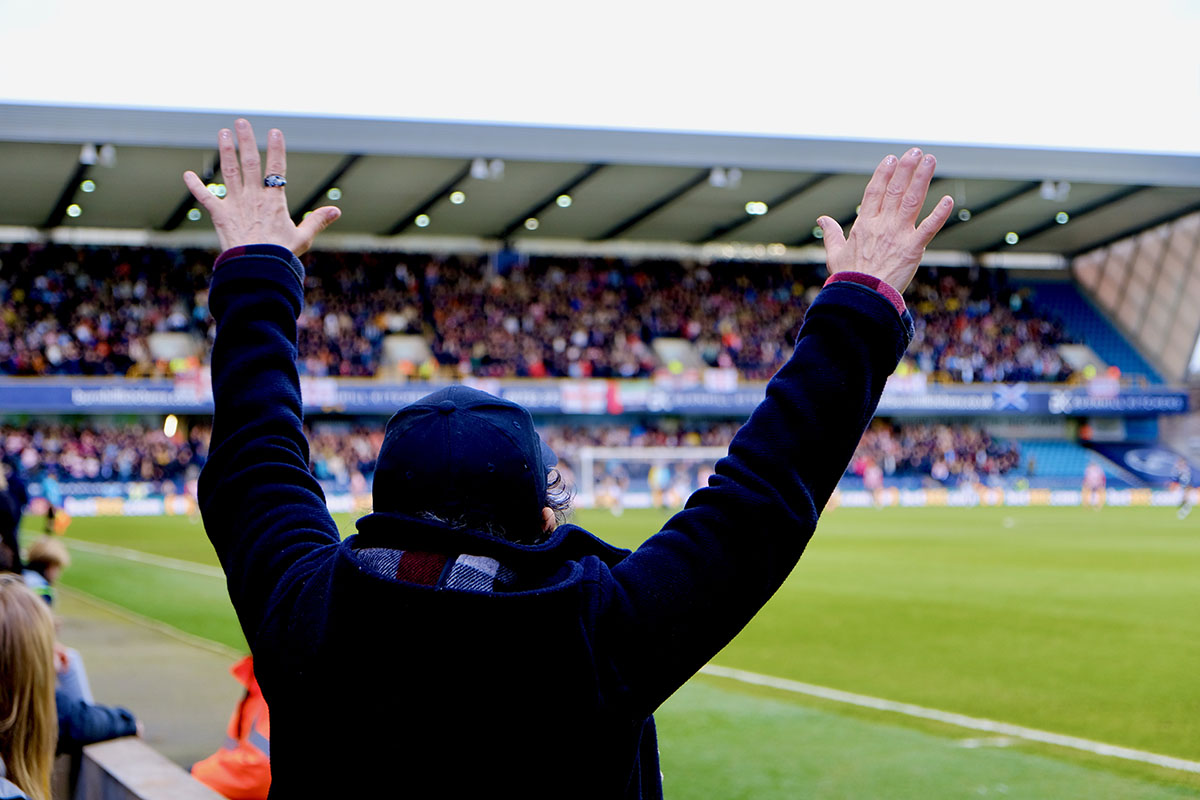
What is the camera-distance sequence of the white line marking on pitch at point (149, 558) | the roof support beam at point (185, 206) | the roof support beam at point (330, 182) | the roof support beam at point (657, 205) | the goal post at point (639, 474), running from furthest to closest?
the goal post at point (639, 474) < the roof support beam at point (657, 205) < the roof support beam at point (185, 206) < the roof support beam at point (330, 182) < the white line marking on pitch at point (149, 558)

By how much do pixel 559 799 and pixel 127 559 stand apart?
19.2 m

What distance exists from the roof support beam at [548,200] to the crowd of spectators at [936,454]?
1307 centimetres

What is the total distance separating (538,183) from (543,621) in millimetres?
35173

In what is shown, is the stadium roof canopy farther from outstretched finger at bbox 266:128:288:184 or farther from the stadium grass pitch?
outstretched finger at bbox 266:128:288:184

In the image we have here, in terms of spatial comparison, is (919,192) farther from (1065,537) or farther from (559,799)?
(1065,537)

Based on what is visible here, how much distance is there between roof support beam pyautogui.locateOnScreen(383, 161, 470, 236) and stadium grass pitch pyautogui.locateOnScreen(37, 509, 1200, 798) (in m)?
16.4

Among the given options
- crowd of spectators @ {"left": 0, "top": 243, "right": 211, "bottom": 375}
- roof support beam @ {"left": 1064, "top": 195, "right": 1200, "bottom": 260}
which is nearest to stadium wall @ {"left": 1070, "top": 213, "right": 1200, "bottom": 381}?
roof support beam @ {"left": 1064, "top": 195, "right": 1200, "bottom": 260}

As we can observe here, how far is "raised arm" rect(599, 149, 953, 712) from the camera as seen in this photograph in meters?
1.54

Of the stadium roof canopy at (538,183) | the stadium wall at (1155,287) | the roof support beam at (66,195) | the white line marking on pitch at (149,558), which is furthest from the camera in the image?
the stadium wall at (1155,287)

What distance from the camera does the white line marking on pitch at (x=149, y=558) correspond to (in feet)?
56.1

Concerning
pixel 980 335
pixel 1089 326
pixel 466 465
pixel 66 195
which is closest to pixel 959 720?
pixel 466 465

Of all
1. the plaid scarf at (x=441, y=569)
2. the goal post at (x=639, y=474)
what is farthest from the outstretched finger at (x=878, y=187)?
the goal post at (x=639, y=474)

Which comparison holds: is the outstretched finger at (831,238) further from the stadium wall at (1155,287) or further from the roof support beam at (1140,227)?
the stadium wall at (1155,287)

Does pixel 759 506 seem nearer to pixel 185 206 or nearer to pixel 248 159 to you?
pixel 248 159
